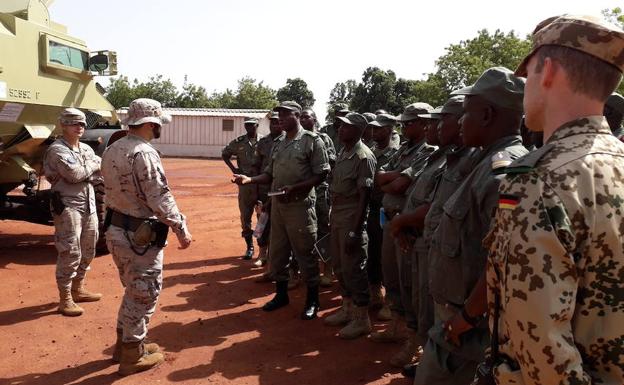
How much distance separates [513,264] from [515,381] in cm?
34

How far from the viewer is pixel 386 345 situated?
452cm

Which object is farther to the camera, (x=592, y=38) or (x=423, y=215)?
(x=423, y=215)

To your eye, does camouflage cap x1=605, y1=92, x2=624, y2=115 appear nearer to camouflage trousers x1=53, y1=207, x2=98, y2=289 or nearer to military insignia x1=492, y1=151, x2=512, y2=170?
military insignia x1=492, y1=151, x2=512, y2=170

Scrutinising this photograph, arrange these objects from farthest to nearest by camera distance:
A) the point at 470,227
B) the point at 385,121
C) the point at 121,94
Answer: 1. the point at 121,94
2. the point at 385,121
3. the point at 470,227

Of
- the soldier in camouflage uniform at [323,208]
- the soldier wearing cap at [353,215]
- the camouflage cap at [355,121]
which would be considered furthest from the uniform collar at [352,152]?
the soldier in camouflage uniform at [323,208]

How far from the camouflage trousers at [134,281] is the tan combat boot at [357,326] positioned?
5.62ft

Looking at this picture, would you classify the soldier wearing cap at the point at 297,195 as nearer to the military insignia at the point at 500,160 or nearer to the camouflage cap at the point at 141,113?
the camouflage cap at the point at 141,113

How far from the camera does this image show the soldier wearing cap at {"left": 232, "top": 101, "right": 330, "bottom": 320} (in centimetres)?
503

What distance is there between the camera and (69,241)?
5137 mm

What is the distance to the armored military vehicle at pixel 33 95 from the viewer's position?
251 inches

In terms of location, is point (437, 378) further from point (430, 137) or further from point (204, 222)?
point (204, 222)

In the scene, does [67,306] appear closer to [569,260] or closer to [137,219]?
[137,219]

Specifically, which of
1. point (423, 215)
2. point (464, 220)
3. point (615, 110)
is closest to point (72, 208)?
point (423, 215)

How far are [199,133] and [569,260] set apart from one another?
96.3ft
